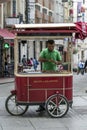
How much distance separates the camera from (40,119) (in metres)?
12.0

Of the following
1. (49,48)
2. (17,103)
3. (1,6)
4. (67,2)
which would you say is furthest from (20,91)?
(67,2)

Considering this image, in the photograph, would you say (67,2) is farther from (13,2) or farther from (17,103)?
(17,103)

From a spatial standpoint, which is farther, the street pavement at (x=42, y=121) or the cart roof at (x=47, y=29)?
the cart roof at (x=47, y=29)

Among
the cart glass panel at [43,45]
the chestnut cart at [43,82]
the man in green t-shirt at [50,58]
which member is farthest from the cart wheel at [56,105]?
the man in green t-shirt at [50,58]

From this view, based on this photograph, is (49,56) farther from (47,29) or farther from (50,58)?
(47,29)

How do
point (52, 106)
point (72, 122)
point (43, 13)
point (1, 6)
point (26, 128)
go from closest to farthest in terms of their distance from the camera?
point (26, 128)
point (72, 122)
point (52, 106)
point (1, 6)
point (43, 13)

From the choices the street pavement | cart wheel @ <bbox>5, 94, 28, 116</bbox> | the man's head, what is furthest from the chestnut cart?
the street pavement

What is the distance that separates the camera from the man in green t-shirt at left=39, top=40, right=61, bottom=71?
42.0 ft

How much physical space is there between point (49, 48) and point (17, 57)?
84 centimetres

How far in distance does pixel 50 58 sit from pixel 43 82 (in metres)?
0.79

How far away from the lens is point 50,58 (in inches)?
507

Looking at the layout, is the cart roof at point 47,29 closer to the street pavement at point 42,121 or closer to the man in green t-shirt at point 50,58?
the man in green t-shirt at point 50,58

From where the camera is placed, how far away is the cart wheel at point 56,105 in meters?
12.2

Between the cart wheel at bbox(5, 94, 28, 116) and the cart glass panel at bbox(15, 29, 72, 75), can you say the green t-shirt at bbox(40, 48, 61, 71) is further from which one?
the cart wheel at bbox(5, 94, 28, 116)
